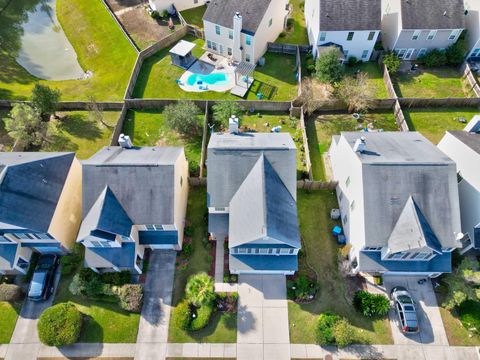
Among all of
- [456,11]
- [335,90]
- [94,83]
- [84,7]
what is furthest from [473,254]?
[84,7]

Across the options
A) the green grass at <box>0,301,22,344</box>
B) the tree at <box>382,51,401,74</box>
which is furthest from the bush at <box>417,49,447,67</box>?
the green grass at <box>0,301,22,344</box>

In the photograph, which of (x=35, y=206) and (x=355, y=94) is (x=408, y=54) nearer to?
(x=355, y=94)

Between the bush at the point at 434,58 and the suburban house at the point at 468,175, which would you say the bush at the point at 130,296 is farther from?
the bush at the point at 434,58

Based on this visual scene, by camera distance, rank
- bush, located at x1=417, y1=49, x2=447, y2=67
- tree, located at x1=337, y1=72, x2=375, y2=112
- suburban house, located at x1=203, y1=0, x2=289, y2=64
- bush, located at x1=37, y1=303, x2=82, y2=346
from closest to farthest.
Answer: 1. bush, located at x1=37, y1=303, x2=82, y2=346
2. tree, located at x1=337, y1=72, x2=375, y2=112
3. suburban house, located at x1=203, y1=0, x2=289, y2=64
4. bush, located at x1=417, y1=49, x2=447, y2=67

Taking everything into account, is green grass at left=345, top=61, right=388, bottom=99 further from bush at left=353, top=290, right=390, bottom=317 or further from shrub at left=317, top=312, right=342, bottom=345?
shrub at left=317, top=312, right=342, bottom=345

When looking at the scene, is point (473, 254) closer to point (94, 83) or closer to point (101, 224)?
point (101, 224)

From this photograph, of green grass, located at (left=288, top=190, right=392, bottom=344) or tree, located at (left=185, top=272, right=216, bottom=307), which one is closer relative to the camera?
tree, located at (left=185, top=272, right=216, bottom=307)
